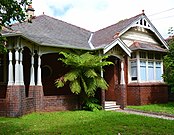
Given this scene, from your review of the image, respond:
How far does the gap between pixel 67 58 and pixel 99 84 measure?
234 centimetres

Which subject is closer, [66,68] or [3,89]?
[3,89]

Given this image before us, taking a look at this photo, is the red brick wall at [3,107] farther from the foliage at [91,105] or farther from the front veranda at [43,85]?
the foliage at [91,105]

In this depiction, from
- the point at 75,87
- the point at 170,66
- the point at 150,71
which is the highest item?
the point at 170,66

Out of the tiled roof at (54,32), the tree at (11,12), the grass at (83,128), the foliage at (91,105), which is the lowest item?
the grass at (83,128)

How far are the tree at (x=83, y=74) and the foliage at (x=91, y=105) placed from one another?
14cm

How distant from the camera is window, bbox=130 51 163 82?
17422 millimetres

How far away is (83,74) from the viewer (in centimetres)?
1403

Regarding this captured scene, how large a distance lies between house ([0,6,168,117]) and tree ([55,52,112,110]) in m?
1.05

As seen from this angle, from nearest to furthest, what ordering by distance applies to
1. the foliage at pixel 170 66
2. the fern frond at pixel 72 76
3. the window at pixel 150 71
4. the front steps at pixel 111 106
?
the fern frond at pixel 72 76
the front steps at pixel 111 106
the foliage at pixel 170 66
the window at pixel 150 71

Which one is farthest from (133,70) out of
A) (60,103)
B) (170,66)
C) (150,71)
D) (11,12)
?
(11,12)

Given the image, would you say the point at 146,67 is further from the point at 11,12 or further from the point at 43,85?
the point at 11,12

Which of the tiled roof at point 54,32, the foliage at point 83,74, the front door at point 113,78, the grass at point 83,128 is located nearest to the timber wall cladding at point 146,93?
the front door at point 113,78

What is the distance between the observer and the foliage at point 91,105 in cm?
1433

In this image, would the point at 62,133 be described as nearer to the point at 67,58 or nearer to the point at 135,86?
the point at 67,58
